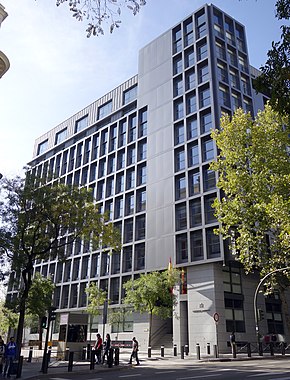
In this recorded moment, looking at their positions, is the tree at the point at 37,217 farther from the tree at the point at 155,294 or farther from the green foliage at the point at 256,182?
the tree at the point at 155,294

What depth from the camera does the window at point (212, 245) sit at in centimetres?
3528

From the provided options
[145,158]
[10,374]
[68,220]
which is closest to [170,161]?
[145,158]

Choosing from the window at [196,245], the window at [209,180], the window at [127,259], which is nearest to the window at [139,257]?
the window at [127,259]

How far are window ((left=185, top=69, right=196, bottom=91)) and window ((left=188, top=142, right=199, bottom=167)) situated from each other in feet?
25.2

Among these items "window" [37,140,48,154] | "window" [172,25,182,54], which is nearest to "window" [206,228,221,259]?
"window" [172,25,182,54]

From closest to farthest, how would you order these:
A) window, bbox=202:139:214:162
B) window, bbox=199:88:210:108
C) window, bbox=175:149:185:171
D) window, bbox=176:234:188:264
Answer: window, bbox=176:234:188:264, window, bbox=202:139:214:162, window, bbox=199:88:210:108, window, bbox=175:149:185:171

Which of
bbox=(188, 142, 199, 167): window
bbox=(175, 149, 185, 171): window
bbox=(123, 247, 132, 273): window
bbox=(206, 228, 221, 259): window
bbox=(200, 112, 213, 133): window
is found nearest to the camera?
bbox=(206, 228, 221, 259): window

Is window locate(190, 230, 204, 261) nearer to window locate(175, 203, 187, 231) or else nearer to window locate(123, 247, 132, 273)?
window locate(175, 203, 187, 231)

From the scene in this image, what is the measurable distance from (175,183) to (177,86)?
13.0 m

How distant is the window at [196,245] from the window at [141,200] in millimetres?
8900

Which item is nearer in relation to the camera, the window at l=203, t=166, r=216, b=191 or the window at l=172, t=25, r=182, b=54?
the window at l=203, t=166, r=216, b=191

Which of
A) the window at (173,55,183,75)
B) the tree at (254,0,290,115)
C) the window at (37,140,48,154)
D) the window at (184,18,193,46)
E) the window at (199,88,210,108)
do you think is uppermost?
the window at (184,18,193,46)

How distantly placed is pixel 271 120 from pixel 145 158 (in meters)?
23.6

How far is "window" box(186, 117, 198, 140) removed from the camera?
41.4m
